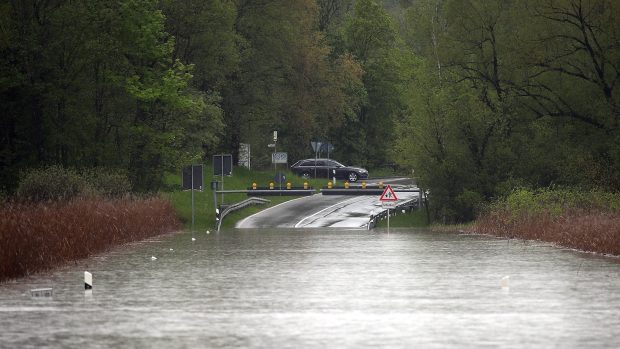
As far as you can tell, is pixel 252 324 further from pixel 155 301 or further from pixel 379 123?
pixel 379 123

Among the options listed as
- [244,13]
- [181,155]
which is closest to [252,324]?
[181,155]

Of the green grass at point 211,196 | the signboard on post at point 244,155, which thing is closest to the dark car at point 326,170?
the green grass at point 211,196

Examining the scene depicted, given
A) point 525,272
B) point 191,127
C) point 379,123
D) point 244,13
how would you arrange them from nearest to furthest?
point 525,272 → point 191,127 → point 244,13 → point 379,123

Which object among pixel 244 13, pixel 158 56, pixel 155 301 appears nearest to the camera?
pixel 155 301

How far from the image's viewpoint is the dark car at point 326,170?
4090 inches

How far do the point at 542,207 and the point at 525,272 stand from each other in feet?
71.0

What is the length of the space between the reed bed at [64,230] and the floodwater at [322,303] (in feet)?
1.91

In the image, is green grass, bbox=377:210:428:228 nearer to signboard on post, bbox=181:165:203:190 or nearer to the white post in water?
signboard on post, bbox=181:165:203:190

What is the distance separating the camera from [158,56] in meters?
54.9

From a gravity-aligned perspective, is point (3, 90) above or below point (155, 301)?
above

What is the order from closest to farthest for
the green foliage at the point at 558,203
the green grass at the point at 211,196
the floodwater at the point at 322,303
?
the floodwater at the point at 322,303
the green foliage at the point at 558,203
the green grass at the point at 211,196

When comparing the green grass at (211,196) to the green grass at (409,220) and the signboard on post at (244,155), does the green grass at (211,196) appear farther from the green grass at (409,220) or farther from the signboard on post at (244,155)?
the green grass at (409,220)

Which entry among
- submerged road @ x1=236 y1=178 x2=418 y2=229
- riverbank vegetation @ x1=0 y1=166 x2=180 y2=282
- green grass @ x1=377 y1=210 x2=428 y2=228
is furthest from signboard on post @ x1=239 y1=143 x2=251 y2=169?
riverbank vegetation @ x1=0 y1=166 x2=180 y2=282

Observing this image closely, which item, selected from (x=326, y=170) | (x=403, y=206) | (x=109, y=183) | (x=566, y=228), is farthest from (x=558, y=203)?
(x=326, y=170)
